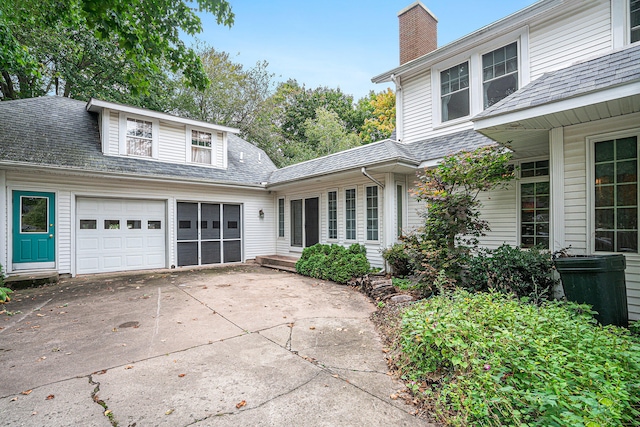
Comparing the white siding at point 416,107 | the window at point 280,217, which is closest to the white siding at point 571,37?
the white siding at point 416,107

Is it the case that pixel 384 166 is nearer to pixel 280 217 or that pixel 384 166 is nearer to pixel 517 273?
pixel 517 273

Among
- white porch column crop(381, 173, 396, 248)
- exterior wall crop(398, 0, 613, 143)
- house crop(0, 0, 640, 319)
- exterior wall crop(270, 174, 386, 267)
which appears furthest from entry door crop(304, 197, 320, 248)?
exterior wall crop(398, 0, 613, 143)

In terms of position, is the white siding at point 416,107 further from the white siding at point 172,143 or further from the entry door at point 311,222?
the white siding at point 172,143

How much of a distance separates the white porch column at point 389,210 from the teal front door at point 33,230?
852 centimetres

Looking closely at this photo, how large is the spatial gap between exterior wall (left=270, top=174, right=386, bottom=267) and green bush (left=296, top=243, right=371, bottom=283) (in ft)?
1.13

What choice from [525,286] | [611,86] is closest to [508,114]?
[611,86]

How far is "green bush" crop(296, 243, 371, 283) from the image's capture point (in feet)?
23.5

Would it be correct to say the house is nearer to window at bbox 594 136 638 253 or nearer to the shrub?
window at bbox 594 136 638 253

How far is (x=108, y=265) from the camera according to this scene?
27.2 ft

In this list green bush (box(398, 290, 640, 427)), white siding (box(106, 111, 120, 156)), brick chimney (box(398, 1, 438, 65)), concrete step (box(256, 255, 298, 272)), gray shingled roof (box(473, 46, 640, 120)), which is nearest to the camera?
green bush (box(398, 290, 640, 427))

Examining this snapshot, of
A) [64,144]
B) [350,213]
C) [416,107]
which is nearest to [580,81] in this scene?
[416,107]

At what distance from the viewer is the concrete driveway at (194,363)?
221cm

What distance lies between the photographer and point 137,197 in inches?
340

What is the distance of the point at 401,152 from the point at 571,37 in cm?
389
